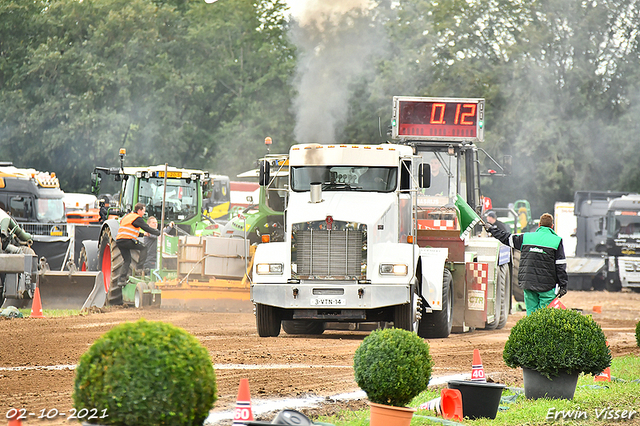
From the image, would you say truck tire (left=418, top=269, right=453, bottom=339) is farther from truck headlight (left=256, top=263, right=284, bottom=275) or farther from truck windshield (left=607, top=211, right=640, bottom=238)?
truck windshield (left=607, top=211, right=640, bottom=238)

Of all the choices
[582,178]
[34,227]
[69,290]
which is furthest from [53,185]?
[582,178]

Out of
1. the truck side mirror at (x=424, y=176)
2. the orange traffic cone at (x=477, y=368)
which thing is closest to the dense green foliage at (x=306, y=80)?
the truck side mirror at (x=424, y=176)

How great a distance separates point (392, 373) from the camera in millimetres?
6703

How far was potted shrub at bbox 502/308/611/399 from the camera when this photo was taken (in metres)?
8.63

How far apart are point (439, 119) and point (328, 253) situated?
17.6 ft

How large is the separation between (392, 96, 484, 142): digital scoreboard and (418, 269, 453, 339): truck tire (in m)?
3.56

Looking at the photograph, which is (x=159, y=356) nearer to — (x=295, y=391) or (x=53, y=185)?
(x=295, y=391)

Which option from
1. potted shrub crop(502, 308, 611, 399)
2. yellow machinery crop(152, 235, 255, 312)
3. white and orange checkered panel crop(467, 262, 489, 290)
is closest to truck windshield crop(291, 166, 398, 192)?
white and orange checkered panel crop(467, 262, 489, 290)

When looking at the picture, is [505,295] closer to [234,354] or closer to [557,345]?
[234,354]

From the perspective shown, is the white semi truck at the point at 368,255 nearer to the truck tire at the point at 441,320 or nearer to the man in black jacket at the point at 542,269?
the truck tire at the point at 441,320

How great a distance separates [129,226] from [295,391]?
425 inches

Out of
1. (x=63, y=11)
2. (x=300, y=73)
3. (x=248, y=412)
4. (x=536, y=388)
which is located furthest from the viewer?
(x=63, y=11)

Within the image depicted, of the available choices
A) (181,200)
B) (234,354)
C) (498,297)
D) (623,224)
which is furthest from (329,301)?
(623,224)

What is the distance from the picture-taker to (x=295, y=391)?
9.02 meters
